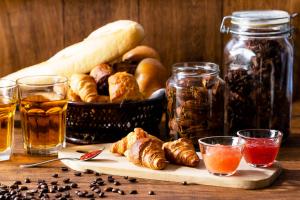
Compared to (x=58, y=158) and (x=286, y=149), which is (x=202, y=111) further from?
(x=58, y=158)

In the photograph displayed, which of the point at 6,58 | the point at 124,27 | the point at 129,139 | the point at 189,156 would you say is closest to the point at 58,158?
the point at 129,139

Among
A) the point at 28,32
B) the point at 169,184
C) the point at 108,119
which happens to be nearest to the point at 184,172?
Result: the point at 169,184

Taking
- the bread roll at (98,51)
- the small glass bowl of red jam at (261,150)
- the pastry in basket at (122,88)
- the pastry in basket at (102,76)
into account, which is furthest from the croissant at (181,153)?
the bread roll at (98,51)

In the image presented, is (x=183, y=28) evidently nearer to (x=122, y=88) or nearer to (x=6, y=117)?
(x=122, y=88)

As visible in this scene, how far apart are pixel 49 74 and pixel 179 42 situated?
49cm

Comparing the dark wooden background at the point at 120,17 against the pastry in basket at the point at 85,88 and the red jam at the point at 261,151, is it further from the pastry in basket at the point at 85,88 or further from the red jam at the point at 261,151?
the red jam at the point at 261,151

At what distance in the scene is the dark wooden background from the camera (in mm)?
2223

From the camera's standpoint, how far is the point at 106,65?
6.21ft

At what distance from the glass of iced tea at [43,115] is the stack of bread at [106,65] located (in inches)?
4.2

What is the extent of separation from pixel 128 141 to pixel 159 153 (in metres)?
0.12

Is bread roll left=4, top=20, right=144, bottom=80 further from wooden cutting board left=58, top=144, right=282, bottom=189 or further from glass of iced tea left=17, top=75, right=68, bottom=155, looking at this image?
wooden cutting board left=58, top=144, right=282, bottom=189

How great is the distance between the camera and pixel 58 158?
1.65m

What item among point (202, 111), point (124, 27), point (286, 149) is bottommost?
point (286, 149)

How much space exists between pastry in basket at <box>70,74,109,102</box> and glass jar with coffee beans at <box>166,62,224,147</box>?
20cm
